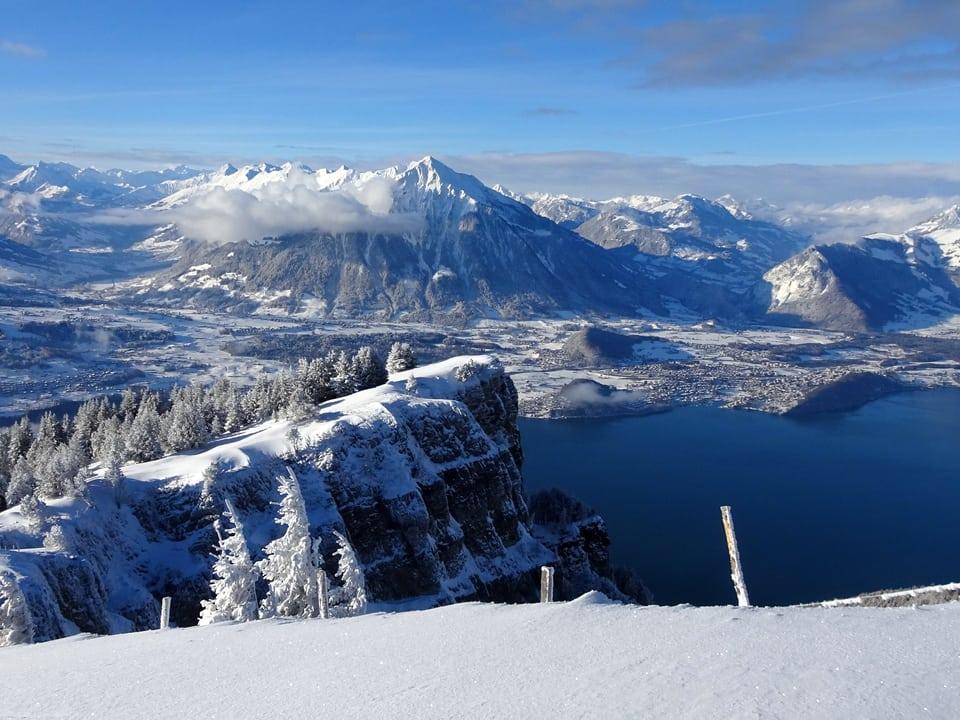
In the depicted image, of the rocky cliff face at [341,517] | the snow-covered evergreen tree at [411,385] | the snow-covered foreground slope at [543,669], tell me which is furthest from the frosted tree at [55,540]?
the snow-covered evergreen tree at [411,385]

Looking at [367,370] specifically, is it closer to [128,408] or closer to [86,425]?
[128,408]

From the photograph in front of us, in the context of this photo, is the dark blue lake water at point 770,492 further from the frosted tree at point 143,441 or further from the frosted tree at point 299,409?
the frosted tree at point 143,441

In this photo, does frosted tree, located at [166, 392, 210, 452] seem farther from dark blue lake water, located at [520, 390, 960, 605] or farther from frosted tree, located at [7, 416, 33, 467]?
dark blue lake water, located at [520, 390, 960, 605]

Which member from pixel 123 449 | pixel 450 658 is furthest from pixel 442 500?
pixel 450 658

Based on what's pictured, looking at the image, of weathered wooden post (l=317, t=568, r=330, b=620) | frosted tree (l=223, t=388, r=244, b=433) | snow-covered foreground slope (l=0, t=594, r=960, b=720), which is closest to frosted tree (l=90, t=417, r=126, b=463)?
frosted tree (l=223, t=388, r=244, b=433)

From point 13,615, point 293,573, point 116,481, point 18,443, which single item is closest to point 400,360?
point 18,443

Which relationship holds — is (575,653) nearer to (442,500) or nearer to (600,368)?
(442,500)
